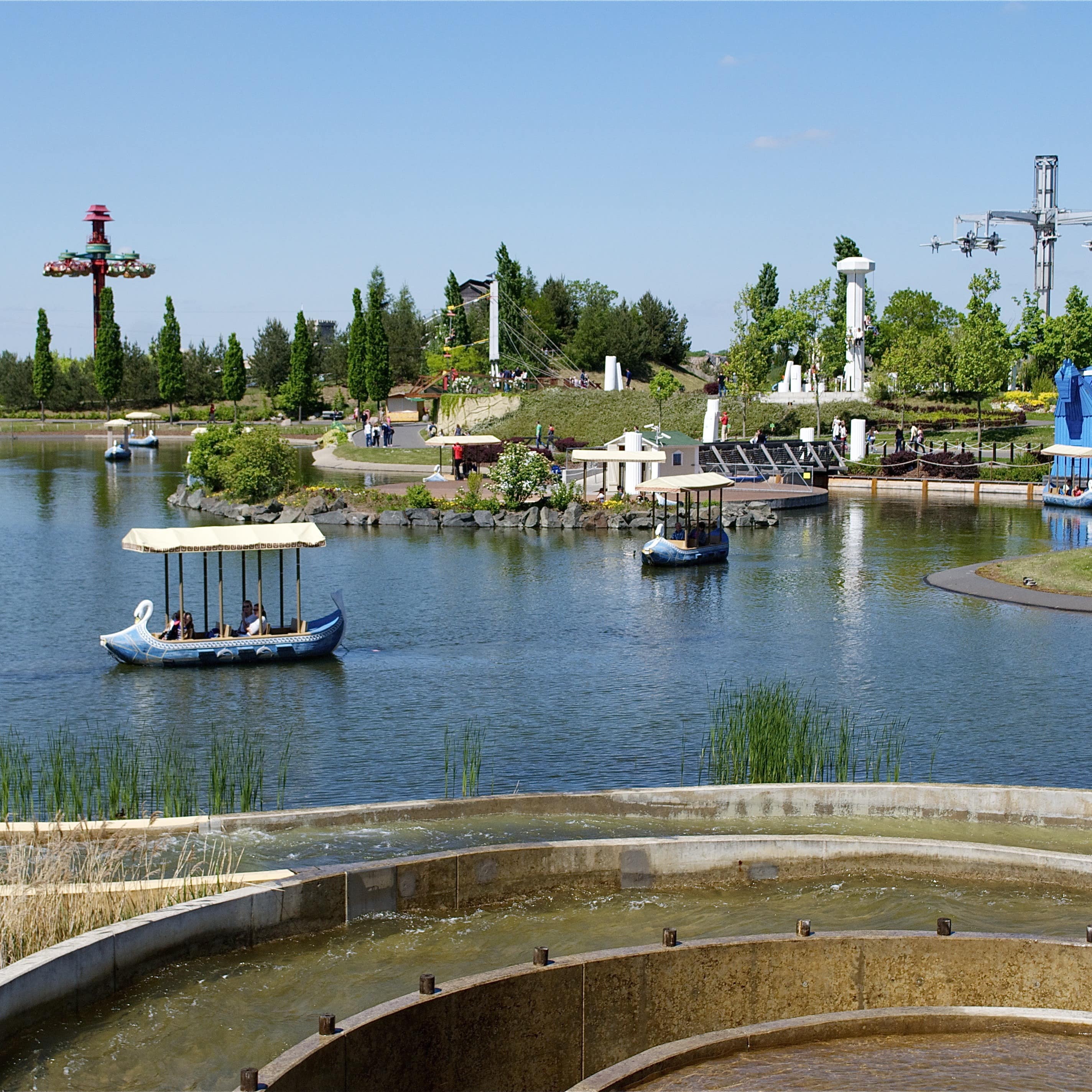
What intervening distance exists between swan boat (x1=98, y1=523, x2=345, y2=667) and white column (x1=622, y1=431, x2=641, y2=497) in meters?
25.8

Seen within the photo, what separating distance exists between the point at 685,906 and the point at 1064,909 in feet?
11.7

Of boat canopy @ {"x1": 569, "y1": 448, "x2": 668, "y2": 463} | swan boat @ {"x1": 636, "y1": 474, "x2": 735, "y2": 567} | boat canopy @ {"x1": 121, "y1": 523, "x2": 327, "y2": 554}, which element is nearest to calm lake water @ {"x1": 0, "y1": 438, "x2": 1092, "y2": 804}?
swan boat @ {"x1": 636, "y1": 474, "x2": 735, "y2": 567}

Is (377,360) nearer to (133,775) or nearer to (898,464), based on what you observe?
(898,464)

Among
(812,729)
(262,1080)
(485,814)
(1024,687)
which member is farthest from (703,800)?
(1024,687)

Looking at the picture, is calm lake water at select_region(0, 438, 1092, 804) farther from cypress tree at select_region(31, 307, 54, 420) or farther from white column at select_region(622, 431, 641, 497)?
cypress tree at select_region(31, 307, 54, 420)

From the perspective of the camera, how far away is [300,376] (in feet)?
349

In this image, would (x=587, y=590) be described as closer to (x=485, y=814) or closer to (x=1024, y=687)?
(x=1024, y=687)

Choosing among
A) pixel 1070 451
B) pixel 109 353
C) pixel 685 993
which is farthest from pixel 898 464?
pixel 109 353

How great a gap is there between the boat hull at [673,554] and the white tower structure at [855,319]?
5025 centimetres

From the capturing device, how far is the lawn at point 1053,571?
3234 centimetres

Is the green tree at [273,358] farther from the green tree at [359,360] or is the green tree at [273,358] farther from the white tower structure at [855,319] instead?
the white tower structure at [855,319]

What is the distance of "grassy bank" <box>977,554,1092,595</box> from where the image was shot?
32.3 meters

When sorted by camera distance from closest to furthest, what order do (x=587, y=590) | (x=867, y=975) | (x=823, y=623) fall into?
(x=867, y=975) < (x=823, y=623) < (x=587, y=590)

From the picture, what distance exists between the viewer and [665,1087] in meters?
8.48
